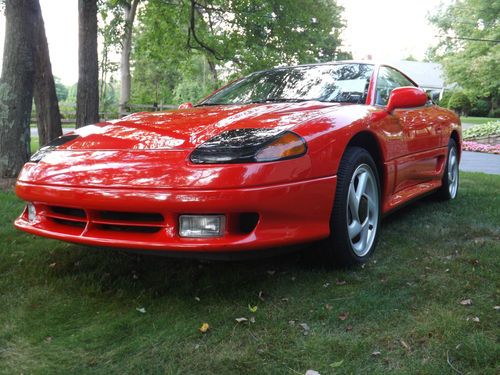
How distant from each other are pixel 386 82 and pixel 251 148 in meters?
1.97

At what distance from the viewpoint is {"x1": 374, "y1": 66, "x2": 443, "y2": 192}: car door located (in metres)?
3.45

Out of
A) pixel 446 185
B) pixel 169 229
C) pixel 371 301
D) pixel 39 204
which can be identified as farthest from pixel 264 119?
pixel 446 185

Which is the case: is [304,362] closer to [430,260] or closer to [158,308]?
[158,308]

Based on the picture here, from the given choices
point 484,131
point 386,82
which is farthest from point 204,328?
point 484,131

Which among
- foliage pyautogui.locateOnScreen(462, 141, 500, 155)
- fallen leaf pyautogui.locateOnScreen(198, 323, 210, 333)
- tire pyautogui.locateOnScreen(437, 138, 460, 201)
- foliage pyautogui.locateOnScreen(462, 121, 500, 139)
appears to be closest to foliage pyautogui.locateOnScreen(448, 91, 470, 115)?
foliage pyautogui.locateOnScreen(462, 121, 500, 139)

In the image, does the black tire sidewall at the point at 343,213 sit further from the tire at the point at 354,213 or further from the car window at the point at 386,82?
the car window at the point at 386,82

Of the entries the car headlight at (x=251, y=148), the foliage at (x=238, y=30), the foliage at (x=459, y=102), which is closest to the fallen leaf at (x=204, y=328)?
the car headlight at (x=251, y=148)

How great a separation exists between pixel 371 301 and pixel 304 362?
66 cm

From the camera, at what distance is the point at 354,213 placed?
2861 mm

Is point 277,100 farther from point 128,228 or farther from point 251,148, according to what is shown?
point 128,228

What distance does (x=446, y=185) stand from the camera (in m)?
4.75

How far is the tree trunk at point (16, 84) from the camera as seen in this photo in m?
5.15

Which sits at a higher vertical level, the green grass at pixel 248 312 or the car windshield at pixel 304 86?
the car windshield at pixel 304 86

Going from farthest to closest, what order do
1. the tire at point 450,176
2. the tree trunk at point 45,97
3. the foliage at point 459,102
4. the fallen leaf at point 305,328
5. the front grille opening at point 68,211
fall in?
the foliage at point 459,102 → the tree trunk at point 45,97 → the tire at point 450,176 → the front grille opening at point 68,211 → the fallen leaf at point 305,328
